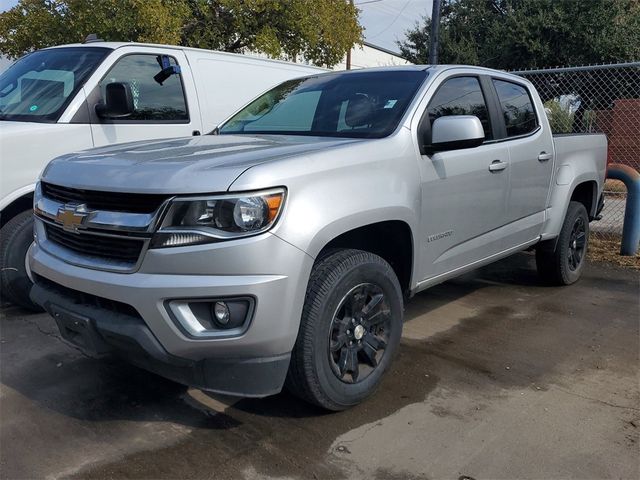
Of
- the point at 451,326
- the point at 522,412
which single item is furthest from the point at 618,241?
the point at 522,412

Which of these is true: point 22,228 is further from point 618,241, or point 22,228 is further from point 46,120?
point 618,241

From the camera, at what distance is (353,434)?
2980mm

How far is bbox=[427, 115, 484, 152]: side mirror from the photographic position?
3461 millimetres

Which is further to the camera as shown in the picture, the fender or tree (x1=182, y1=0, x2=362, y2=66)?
tree (x1=182, y1=0, x2=362, y2=66)

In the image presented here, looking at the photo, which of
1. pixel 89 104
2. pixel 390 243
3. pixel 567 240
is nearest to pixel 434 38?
pixel 567 240

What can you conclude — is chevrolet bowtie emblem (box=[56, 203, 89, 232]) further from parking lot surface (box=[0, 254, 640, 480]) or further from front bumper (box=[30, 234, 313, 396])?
parking lot surface (box=[0, 254, 640, 480])

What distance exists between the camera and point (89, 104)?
15.8ft

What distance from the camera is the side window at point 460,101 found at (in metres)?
3.87

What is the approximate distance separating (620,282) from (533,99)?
2.15 metres

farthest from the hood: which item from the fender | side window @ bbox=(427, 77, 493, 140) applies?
the fender

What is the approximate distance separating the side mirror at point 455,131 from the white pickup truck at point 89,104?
2.66 meters

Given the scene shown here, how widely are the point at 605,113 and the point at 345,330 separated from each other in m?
12.0

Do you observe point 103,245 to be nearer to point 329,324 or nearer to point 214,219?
point 214,219

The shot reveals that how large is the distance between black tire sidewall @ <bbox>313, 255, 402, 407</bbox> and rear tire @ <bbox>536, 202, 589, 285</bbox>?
2.56 meters
